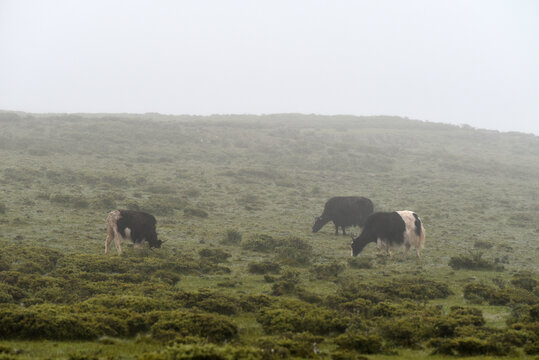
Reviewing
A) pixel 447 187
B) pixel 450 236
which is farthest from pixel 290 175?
pixel 450 236

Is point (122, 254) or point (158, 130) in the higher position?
point (158, 130)

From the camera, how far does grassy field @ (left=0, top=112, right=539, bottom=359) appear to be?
10.8 m

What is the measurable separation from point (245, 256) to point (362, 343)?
38.8ft

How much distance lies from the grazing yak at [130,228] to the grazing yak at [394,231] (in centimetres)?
1019

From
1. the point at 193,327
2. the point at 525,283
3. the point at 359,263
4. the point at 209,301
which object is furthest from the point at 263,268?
the point at 525,283

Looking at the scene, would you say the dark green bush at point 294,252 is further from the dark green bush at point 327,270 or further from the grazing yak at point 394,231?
the grazing yak at point 394,231

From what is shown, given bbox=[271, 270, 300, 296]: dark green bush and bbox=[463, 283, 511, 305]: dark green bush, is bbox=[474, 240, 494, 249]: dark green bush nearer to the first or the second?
bbox=[463, 283, 511, 305]: dark green bush

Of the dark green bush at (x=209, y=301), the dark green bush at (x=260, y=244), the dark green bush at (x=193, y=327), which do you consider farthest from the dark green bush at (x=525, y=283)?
the dark green bush at (x=193, y=327)

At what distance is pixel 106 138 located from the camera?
52.8 metres

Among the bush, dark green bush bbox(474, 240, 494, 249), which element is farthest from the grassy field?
dark green bush bbox(474, 240, 494, 249)

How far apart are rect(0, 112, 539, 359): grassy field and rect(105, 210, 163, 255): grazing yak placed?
0.77 metres

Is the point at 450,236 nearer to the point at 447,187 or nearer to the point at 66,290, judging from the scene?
the point at 447,187

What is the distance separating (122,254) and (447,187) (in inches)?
1379

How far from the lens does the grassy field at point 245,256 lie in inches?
424
